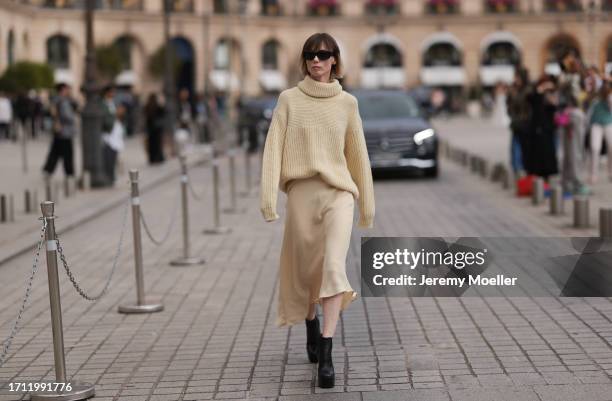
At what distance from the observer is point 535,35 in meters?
78.8

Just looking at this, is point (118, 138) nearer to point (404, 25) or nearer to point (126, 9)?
point (126, 9)

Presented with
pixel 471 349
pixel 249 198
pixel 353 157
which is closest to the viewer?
pixel 353 157

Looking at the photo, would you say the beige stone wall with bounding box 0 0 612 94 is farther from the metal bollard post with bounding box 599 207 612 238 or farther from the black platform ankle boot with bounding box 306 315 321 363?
the black platform ankle boot with bounding box 306 315 321 363

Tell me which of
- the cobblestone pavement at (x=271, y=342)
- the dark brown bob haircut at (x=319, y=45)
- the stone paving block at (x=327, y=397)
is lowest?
the cobblestone pavement at (x=271, y=342)

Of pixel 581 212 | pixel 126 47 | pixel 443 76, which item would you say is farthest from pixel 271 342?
pixel 443 76

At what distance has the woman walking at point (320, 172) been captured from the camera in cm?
694

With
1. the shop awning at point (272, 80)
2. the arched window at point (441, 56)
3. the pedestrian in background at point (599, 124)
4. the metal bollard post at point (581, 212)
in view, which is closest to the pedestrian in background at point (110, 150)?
the pedestrian in background at point (599, 124)

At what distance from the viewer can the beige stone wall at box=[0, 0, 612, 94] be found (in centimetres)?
7462

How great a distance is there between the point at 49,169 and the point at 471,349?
16.6 metres

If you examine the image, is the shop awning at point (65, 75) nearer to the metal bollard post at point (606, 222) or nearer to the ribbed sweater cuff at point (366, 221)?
the metal bollard post at point (606, 222)

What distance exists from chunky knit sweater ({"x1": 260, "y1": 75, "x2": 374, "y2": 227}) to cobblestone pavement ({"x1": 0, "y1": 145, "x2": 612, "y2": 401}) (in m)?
1.04

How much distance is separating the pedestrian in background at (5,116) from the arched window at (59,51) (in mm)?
27258

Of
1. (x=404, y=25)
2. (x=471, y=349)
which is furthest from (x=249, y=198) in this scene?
(x=404, y=25)

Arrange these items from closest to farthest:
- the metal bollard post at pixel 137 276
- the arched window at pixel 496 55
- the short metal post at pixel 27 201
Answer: the metal bollard post at pixel 137 276 < the short metal post at pixel 27 201 < the arched window at pixel 496 55
